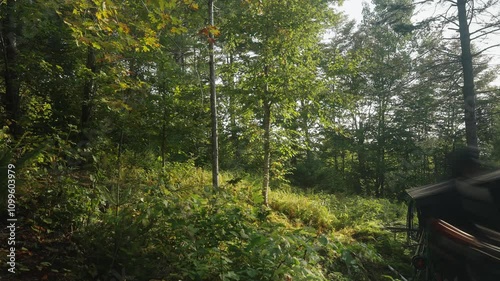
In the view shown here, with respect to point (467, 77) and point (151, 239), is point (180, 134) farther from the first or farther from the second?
point (467, 77)

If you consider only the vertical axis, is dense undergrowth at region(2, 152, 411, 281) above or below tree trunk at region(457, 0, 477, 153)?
below

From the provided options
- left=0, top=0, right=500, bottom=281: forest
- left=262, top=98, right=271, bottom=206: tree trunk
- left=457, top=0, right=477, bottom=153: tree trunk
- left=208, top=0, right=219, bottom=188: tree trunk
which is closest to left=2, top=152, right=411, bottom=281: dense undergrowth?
left=0, top=0, right=500, bottom=281: forest

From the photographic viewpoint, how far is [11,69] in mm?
5746

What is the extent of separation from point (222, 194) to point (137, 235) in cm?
106

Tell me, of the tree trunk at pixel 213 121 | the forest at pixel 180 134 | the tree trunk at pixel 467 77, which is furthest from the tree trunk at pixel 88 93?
the tree trunk at pixel 467 77

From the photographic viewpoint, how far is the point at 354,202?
13.9 metres

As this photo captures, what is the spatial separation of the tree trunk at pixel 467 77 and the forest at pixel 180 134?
0.05 meters

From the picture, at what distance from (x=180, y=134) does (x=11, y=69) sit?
3.42 metres

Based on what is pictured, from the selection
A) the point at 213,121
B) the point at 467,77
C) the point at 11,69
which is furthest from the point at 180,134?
the point at 467,77

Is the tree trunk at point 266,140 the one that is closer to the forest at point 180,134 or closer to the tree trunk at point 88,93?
the forest at point 180,134

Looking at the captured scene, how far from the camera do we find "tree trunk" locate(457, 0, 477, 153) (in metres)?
10.0

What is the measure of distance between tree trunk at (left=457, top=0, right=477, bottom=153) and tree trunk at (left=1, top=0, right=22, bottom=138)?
12.1m

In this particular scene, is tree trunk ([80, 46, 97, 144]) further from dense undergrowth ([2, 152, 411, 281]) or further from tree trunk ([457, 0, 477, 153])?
tree trunk ([457, 0, 477, 153])

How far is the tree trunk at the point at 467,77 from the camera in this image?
10008 mm
